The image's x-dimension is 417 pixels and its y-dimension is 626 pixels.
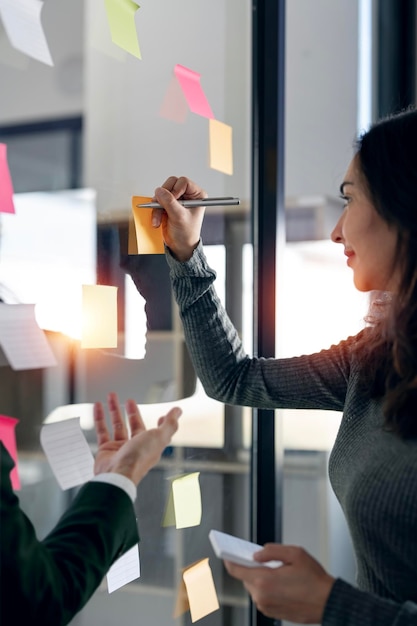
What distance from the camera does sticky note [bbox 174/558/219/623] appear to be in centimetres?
134

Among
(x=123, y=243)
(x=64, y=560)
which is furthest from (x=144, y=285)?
(x=64, y=560)

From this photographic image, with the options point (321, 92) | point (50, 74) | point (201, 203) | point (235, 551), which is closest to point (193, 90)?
point (201, 203)

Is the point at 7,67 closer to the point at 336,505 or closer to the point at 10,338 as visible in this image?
the point at 10,338

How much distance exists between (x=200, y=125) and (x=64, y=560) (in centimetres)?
87

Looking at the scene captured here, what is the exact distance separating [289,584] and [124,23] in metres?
0.83

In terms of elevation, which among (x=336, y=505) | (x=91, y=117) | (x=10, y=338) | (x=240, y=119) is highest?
(x=240, y=119)

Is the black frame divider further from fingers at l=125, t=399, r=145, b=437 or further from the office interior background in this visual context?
fingers at l=125, t=399, r=145, b=437

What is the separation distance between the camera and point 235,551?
92 cm

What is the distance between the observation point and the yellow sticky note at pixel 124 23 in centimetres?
110

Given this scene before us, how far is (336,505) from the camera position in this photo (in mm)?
2357

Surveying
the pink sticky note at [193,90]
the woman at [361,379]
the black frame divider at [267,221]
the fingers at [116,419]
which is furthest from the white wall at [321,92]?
the fingers at [116,419]

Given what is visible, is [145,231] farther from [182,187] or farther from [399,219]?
[399,219]

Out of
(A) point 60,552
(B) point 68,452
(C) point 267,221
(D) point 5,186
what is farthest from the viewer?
(C) point 267,221

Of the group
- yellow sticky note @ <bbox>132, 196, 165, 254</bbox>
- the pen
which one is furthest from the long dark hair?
yellow sticky note @ <bbox>132, 196, 165, 254</bbox>
